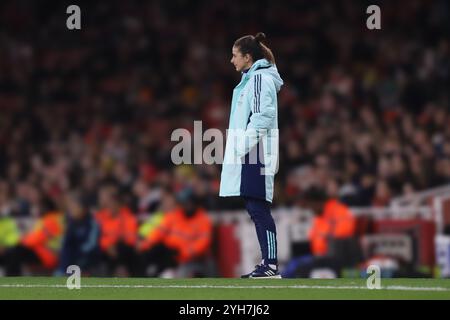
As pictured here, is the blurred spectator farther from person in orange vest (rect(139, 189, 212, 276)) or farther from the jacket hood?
the jacket hood

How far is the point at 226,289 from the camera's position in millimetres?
10609

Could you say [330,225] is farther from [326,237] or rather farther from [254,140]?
[254,140]

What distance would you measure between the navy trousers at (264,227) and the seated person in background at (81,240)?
25.1 feet

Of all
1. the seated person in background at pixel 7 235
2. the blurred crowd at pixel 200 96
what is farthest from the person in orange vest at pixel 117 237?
the seated person in background at pixel 7 235

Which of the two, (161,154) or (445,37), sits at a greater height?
(445,37)

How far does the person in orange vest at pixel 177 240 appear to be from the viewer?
Answer: 1861cm

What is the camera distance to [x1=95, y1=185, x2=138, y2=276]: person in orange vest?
1878 cm

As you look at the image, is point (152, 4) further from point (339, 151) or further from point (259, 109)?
point (259, 109)

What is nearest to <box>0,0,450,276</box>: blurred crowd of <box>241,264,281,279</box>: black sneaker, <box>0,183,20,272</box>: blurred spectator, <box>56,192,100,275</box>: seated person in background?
<box>0,183,20,272</box>: blurred spectator

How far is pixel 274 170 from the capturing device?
37.3ft

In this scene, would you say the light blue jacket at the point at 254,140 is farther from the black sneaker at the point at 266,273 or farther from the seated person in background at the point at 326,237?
the seated person in background at the point at 326,237

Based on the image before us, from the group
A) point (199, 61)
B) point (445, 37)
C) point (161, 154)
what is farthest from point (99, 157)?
point (445, 37)

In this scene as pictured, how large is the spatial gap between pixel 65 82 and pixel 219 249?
302 inches

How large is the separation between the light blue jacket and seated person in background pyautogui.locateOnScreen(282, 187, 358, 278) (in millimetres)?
5378
